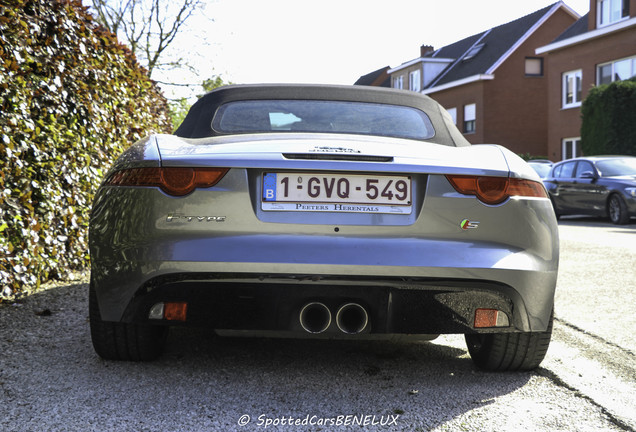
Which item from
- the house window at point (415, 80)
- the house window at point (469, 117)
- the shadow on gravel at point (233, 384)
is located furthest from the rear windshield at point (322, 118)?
the house window at point (415, 80)

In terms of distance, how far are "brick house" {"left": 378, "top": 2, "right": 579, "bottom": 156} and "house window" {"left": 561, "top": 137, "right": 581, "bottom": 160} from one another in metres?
7.90

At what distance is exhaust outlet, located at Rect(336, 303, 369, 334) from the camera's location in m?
3.22

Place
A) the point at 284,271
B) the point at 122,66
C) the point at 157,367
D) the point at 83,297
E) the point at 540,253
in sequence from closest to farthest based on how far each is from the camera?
the point at 284,271 < the point at 540,253 < the point at 157,367 < the point at 83,297 < the point at 122,66

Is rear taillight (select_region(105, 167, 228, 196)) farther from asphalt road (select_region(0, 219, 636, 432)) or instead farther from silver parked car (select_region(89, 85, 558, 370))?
asphalt road (select_region(0, 219, 636, 432))

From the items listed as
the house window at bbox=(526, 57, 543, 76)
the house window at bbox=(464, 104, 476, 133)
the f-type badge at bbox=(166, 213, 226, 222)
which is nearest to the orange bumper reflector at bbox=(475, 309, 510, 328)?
the f-type badge at bbox=(166, 213, 226, 222)

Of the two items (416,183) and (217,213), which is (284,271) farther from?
(416,183)

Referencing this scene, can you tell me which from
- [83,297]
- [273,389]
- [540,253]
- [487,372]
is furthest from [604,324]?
[83,297]

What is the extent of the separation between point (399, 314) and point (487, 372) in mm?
825

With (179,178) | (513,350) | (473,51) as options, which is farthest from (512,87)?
(179,178)

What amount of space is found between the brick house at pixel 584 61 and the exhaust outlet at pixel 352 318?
2691cm

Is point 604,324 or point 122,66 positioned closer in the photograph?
point 604,324

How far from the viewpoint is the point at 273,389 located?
A: 3373 millimetres

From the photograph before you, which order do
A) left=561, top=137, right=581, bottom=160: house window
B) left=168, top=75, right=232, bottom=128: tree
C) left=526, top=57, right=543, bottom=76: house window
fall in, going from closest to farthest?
left=168, top=75, right=232, bottom=128: tree, left=561, top=137, right=581, bottom=160: house window, left=526, top=57, right=543, bottom=76: house window

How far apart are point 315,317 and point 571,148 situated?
1199 inches
